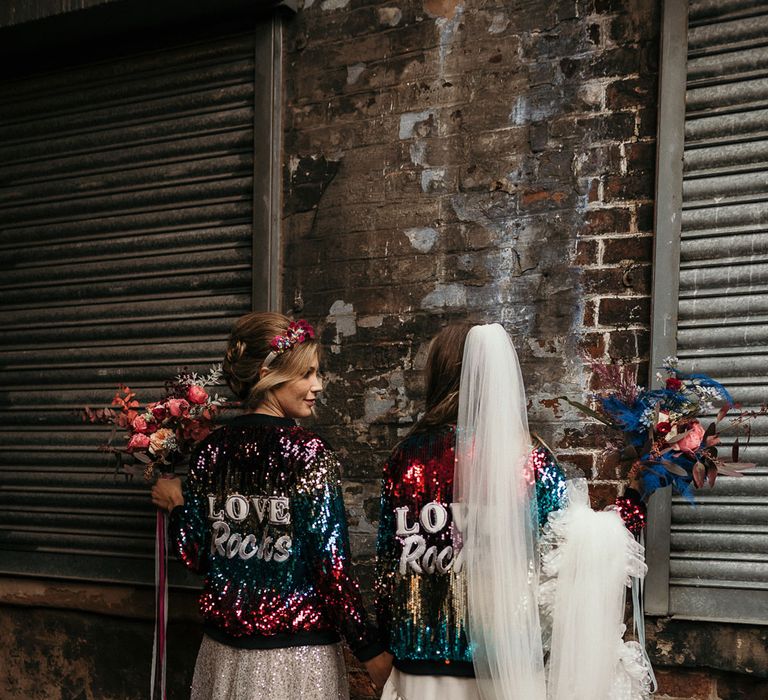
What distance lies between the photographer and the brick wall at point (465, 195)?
3.72 metres

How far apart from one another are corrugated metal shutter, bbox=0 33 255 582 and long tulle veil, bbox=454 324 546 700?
1949 mm

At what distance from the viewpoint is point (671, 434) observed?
3.00 m

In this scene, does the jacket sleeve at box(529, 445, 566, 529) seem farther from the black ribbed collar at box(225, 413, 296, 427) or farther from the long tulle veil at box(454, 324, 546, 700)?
the black ribbed collar at box(225, 413, 296, 427)

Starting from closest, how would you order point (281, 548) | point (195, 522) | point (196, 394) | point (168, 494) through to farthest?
1. point (281, 548)
2. point (195, 522)
3. point (168, 494)
4. point (196, 394)

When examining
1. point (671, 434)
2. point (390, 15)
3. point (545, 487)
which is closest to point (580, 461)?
point (671, 434)

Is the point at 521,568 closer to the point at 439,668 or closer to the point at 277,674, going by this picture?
the point at 439,668

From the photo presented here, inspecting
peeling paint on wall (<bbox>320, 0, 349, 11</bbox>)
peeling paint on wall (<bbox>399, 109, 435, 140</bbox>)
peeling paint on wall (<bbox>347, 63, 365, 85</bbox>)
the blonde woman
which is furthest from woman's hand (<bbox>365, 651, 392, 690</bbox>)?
peeling paint on wall (<bbox>320, 0, 349, 11</bbox>)

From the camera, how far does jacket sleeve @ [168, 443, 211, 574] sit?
337cm

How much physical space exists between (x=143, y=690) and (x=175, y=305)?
6.29ft

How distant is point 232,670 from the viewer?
128 inches

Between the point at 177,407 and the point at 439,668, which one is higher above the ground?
the point at 177,407

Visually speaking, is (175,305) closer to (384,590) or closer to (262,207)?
(262,207)

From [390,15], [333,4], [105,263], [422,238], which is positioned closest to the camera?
[422,238]

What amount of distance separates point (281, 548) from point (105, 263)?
2.40 metres
